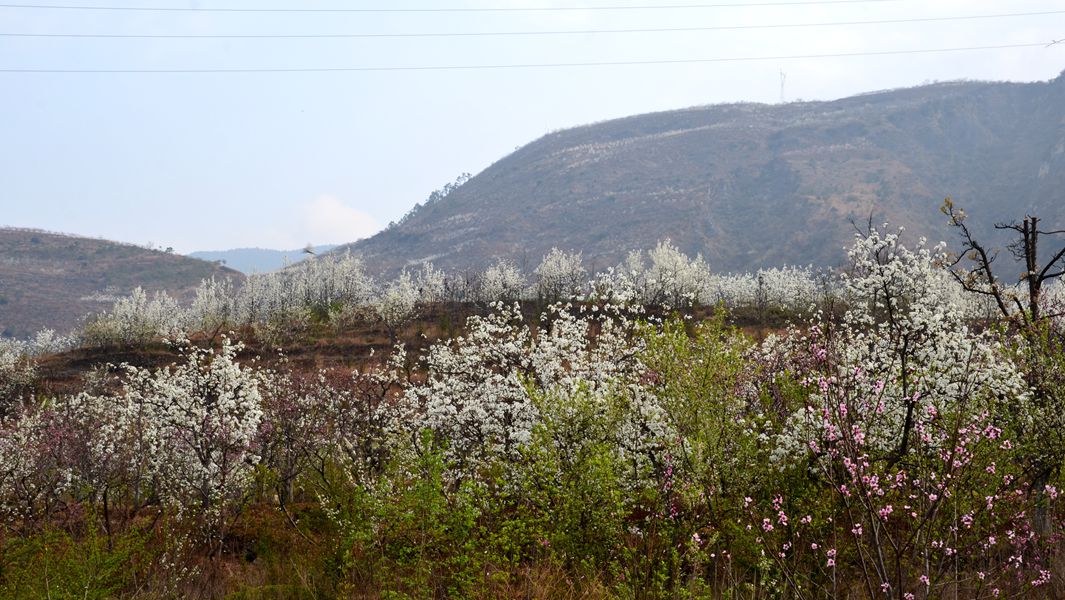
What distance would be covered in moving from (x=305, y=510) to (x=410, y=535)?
425 inches

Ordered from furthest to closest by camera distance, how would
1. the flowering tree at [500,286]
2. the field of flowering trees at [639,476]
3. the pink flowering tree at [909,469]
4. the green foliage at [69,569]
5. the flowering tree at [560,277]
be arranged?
the flowering tree at [500,286] → the flowering tree at [560,277] → the green foliage at [69,569] → the field of flowering trees at [639,476] → the pink flowering tree at [909,469]

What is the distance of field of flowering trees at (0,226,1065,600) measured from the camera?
8047 mm

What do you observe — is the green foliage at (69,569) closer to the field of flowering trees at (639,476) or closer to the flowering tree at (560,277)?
the field of flowering trees at (639,476)

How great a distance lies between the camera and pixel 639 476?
32.1 feet

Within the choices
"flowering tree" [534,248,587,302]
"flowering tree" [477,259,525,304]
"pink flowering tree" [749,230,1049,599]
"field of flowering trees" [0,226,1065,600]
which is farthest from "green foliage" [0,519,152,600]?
"flowering tree" [477,259,525,304]

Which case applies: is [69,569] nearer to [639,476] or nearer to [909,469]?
[639,476]

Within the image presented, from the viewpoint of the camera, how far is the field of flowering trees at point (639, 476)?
8047 mm

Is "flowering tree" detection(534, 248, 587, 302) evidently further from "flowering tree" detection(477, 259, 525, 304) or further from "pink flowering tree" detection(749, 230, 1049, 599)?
"pink flowering tree" detection(749, 230, 1049, 599)

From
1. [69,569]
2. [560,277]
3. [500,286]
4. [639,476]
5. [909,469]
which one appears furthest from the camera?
[500,286]

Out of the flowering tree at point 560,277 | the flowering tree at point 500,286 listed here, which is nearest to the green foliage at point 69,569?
the flowering tree at point 560,277

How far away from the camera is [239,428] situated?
17250 mm

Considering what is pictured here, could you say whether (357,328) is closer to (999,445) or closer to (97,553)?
(97,553)

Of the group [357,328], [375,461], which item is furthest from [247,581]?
[357,328]

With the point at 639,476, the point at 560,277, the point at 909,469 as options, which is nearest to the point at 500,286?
the point at 560,277
